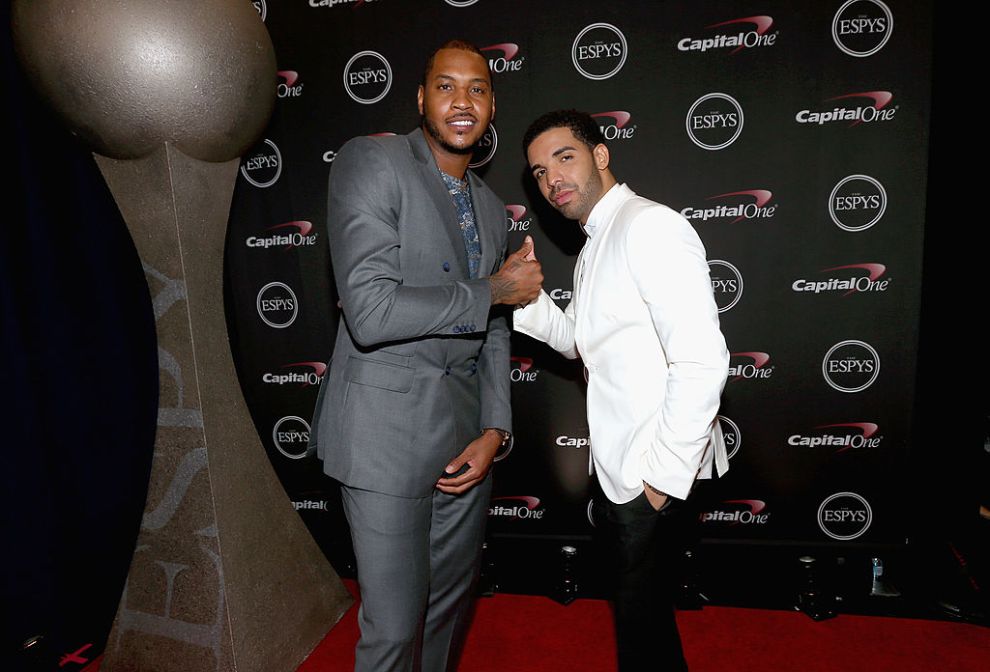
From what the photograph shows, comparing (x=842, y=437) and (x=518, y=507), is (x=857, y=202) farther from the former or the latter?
(x=518, y=507)

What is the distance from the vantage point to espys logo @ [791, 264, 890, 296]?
2.67 metres

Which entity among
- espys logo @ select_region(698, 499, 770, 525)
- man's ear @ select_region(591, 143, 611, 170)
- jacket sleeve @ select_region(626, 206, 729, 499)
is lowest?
espys logo @ select_region(698, 499, 770, 525)

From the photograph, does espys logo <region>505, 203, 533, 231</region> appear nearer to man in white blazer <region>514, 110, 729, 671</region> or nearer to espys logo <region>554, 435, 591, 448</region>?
man in white blazer <region>514, 110, 729, 671</region>

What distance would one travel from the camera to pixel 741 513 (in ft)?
9.53

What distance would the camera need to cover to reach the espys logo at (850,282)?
267 centimetres

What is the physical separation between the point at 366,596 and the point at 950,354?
2866 mm

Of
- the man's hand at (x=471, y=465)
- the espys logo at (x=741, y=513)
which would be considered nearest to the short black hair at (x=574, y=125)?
the man's hand at (x=471, y=465)

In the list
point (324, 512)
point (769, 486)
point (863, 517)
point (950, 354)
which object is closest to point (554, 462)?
point (769, 486)

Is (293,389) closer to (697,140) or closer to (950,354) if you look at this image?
(697,140)

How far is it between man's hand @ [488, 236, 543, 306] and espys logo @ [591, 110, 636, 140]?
1.25m

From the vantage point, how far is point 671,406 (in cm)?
152

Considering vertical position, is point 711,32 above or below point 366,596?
above

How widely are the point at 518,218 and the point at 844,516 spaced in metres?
2.32

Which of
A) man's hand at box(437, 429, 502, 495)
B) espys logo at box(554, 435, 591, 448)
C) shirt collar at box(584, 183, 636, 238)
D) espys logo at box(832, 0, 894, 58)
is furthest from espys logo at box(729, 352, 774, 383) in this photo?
man's hand at box(437, 429, 502, 495)
